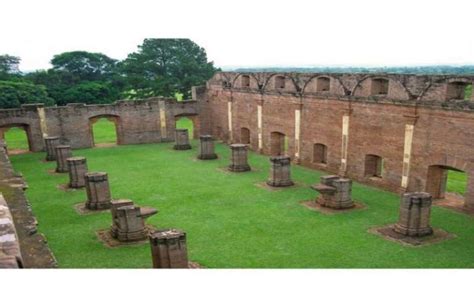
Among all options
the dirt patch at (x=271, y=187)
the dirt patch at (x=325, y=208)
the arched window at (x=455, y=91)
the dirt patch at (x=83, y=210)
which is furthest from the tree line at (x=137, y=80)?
the arched window at (x=455, y=91)

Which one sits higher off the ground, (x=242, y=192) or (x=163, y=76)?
(x=163, y=76)

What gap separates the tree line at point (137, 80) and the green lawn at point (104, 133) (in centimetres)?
331

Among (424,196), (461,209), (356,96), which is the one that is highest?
(356,96)

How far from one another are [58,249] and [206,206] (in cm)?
435

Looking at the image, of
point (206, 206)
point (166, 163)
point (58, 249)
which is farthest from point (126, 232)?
point (166, 163)

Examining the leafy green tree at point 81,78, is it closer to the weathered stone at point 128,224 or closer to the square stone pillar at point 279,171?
the square stone pillar at point 279,171

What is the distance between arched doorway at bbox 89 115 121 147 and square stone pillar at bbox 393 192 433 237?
17.1 metres

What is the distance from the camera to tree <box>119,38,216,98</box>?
35.7 metres

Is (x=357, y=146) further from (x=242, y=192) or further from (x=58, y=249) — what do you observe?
(x=58, y=249)

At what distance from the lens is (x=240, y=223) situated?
11.0m

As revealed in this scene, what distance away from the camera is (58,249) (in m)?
9.59

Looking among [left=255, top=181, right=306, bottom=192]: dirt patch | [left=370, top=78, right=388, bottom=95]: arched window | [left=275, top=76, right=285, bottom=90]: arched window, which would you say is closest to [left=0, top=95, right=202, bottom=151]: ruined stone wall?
[left=275, top=76, right=285, bottom=90]: arched window

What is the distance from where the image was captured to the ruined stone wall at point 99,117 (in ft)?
69.4

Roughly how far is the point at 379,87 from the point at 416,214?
5631 millimetres
